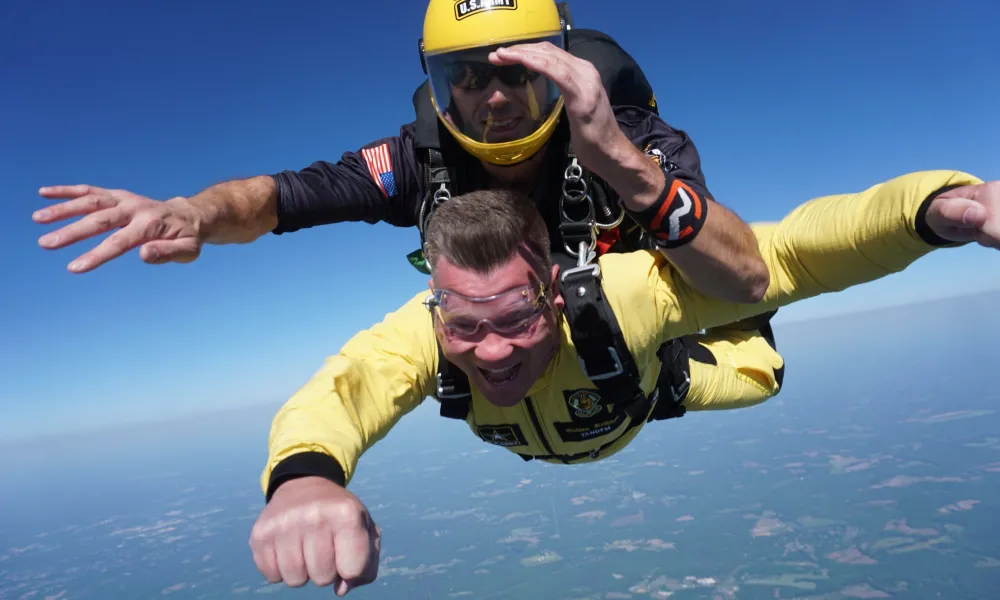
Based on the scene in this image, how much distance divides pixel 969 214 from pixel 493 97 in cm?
169

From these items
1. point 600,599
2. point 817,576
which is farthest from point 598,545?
point 817,576

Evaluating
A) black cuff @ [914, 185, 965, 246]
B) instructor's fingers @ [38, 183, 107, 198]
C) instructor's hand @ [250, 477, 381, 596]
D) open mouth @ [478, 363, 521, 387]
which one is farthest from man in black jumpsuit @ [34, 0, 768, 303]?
instructor's hand @ [250, 477, 381, 596]

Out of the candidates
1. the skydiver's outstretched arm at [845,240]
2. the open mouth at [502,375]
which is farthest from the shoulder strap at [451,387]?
the skydiver's outstretched arm at [845,240]

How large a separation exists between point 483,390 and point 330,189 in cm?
140

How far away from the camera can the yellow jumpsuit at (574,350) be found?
160 cm

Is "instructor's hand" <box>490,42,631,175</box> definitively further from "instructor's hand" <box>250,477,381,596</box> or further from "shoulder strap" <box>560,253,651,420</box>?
"instructor's hand" <box>250,477,381,596</box>

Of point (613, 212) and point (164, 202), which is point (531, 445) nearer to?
point (613, 212)

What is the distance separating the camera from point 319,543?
44.0 inches

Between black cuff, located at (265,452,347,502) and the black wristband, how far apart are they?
1154 mm

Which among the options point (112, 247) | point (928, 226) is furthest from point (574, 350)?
point (112, 247)

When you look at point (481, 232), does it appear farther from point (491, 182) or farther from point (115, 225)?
point (115, 225)

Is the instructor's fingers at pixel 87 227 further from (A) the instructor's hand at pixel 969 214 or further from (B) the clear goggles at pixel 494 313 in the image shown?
(A) the instructor's hand at pixel 969 214

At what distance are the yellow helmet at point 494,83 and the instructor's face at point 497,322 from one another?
2.07 feet

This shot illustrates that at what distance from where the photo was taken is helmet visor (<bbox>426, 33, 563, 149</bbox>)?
245 centimetres
